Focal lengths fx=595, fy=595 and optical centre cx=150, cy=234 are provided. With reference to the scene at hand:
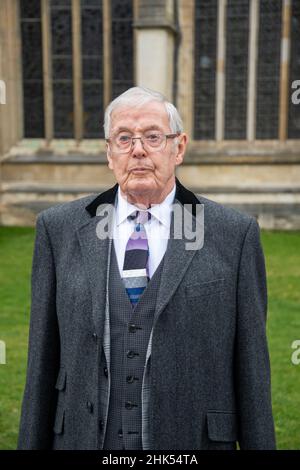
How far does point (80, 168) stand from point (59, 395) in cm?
1086

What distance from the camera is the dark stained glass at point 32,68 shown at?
40.8 ft

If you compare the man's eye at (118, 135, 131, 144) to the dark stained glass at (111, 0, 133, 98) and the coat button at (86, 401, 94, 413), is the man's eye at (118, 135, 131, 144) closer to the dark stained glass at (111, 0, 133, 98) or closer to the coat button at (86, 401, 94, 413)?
the coat button at (86, 401, 94, 413)

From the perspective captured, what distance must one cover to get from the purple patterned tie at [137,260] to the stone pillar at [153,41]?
10.1m

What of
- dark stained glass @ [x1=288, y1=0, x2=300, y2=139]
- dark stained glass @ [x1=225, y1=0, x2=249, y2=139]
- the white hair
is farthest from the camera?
dark stained glass @ [x1=225, y1=0, x2=249, y2=139]

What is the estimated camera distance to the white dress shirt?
1.82 meters

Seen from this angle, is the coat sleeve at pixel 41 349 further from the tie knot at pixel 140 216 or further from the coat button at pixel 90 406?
the tie knot at pixel 140 216

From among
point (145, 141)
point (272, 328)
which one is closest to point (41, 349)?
point (145, 141)

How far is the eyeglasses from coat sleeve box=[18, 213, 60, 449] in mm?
389

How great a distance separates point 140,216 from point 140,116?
311 mm

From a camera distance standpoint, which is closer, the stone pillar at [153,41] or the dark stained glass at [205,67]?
the stone pillar at [153,41]

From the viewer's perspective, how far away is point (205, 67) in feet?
40.2

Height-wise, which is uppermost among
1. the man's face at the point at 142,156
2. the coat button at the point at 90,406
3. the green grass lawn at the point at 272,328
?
the man's face at the point at 142,156

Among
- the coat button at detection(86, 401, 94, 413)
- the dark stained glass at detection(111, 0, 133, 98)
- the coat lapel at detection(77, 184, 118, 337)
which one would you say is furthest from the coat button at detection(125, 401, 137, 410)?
the dark stained glass at detection(111, 0, 133, 98)

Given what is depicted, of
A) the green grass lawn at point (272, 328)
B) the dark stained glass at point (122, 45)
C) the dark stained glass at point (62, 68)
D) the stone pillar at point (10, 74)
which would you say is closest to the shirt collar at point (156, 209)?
the green grass lawn at point (272, 328)
